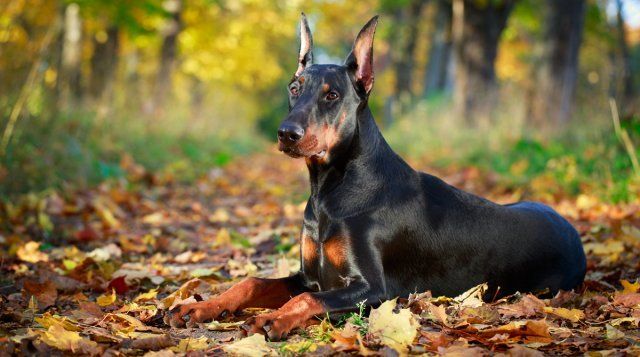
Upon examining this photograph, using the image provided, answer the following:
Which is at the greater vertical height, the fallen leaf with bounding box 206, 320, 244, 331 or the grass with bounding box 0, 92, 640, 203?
the grass with bounding box 0, 92, 640, 203

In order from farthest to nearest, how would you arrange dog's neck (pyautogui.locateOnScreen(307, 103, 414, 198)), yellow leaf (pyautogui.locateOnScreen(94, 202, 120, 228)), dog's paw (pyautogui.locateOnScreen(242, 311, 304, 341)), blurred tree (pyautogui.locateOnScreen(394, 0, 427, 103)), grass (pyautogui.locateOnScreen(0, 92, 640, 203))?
blurred tree (pyautogui.locateOnScreen(394, 0, 427, 103))
grass (pyautogui.locateOnScreen(0, 92, 640, 203))
yellow leaf (pyautogui.locateOnScreen(94, 202, 120, 228))
dog's neck (pyautogui.locateOnScreen(307, 103, 414, 198))
dog's paw (pyautogui.locateOnScreen(242, 311, 304, 341))

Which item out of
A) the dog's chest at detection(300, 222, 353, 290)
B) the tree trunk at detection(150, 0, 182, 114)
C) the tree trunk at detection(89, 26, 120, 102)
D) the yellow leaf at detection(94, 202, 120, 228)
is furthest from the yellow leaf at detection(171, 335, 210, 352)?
the tree trunk at detection(150, 0, 182, 114)

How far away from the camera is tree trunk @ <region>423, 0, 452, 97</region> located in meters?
29.6

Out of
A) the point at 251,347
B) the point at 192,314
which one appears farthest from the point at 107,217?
the point at 251,347

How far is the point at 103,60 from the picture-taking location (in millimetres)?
17391

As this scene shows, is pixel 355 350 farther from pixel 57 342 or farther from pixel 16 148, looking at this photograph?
pixel 16 148

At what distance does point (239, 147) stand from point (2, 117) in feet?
44.9

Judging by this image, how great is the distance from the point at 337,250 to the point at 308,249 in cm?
31

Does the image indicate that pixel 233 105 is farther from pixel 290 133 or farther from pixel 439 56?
pixel 290 133

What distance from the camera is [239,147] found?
21109 mm

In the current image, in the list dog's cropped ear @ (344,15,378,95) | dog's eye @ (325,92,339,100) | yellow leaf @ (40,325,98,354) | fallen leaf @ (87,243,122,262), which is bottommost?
yellow leaf @ (40,325,98,354)

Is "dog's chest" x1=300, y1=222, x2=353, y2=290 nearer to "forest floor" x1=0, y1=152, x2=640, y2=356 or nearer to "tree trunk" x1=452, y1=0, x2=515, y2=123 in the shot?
"forest floor" x1=0, y1=152, x2=640, y2=356

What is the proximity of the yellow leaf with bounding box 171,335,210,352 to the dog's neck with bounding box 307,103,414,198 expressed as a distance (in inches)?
48.4

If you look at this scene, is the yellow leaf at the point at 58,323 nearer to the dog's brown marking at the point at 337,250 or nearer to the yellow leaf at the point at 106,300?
the yellow leaf at the point at 106,300
